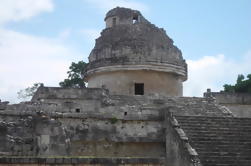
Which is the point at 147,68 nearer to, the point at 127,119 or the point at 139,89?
the point at 139,89

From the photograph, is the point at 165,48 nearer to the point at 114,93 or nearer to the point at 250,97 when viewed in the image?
the point at 114,93

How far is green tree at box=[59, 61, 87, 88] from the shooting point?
3116 centimetres

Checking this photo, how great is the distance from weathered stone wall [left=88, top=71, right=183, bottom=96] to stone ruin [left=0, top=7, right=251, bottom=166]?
4 cm

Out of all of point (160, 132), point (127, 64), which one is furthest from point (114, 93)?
point (160, 132)

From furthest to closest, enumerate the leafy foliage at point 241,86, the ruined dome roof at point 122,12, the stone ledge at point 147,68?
1. the leafy foliage at point 241,86
2. the ruined dome roof at point 122,12
3. the stone ledge at point 147,68

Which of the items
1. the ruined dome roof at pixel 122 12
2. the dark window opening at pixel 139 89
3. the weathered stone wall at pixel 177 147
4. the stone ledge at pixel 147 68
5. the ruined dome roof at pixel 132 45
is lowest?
the weathered stone wall at pixel 177 147

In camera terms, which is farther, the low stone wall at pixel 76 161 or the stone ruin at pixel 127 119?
the stone ruin at pixel 127 119

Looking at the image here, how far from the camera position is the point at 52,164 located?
23.8ft

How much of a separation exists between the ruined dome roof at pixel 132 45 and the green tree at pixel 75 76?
42.6 feet

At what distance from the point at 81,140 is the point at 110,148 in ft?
2.75

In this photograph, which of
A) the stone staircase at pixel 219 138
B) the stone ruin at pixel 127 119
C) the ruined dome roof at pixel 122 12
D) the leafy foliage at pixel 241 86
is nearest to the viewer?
the stone ruin at pixel 127 119

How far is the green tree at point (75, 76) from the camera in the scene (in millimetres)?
31156

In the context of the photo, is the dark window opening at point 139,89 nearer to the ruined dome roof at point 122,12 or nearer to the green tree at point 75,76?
the ruined dome roof at point 122,12

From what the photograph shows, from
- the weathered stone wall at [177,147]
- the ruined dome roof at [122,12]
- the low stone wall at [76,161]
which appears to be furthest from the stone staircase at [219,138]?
the ruined dome roof at [122,12]
